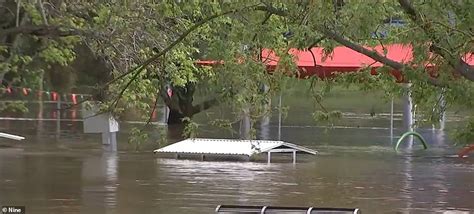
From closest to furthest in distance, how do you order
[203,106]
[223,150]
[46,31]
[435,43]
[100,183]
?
1. [435,43]
2. [46,31]
3. [100,183]
4. [223,150]
5. [203,106]

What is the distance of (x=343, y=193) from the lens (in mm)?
14203

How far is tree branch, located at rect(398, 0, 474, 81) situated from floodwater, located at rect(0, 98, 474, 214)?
17.2 ft

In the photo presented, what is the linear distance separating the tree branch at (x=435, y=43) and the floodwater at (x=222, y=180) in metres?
5.26

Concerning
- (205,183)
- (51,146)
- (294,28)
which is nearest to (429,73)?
(294,28)

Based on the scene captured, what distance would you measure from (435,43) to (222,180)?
8.64 meters

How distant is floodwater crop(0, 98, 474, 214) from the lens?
1288 centimetres

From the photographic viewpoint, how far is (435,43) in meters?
7.28

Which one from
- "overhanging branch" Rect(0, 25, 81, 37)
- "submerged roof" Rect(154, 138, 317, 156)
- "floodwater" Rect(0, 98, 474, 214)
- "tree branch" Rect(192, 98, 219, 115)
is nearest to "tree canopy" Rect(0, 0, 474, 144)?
"overhanging branch" Rect(0, 25, 81, 37)

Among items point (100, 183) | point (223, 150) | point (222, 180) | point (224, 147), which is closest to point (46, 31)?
point (100, 183)

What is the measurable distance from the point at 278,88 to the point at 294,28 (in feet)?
4.11

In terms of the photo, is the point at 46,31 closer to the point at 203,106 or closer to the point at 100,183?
the point at 100,183

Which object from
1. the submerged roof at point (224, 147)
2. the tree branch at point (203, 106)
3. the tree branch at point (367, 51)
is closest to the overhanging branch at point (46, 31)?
the tree branch at point (367, 51)

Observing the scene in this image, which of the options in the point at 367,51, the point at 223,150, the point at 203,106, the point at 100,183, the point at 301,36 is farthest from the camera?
the point at 203,106

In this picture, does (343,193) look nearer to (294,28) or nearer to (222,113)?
(222,113)
